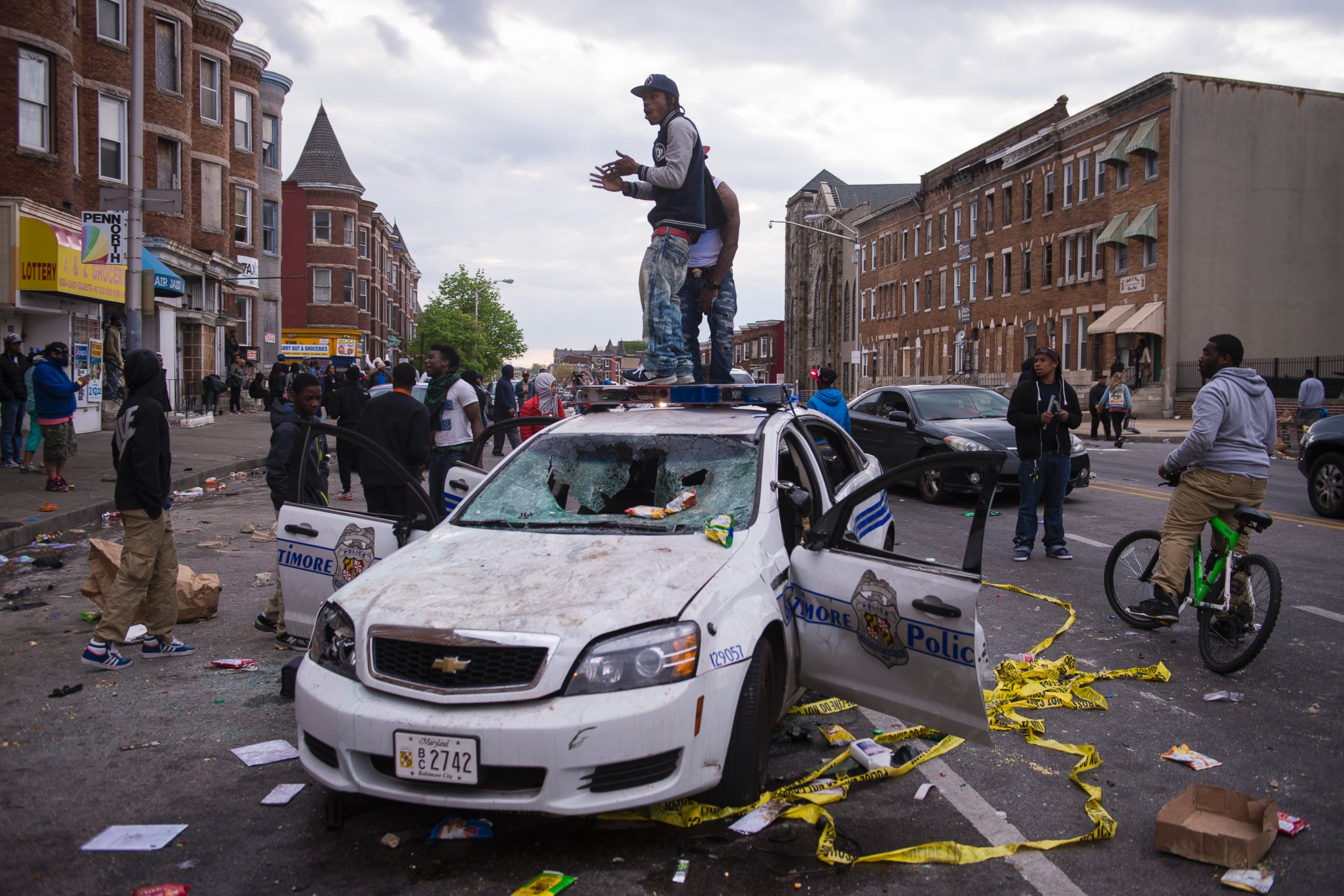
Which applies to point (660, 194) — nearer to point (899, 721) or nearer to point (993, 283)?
point (899, 721)

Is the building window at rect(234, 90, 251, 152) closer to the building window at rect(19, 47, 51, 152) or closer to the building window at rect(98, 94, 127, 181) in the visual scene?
the building window at rect(98, 94, 127, 181)

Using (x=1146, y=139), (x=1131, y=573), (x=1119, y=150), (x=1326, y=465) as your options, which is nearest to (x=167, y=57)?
(x=1326, y=465)

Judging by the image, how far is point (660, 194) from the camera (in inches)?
284

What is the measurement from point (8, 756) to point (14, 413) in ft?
41.5

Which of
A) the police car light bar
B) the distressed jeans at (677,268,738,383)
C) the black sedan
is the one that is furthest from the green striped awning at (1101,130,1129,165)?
the police car light bar

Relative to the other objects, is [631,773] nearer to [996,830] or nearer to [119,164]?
[996,830]

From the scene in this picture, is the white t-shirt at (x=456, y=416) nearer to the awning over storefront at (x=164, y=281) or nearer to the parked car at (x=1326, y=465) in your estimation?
the parked car at (x=1326, y=465)

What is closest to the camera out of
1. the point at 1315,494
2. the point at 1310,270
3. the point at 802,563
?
the point at 802,563

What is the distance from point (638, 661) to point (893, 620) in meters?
1.13

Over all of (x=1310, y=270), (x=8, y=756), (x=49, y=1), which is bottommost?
(x=8, y=756)

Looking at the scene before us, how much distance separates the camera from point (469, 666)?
3.42 meters

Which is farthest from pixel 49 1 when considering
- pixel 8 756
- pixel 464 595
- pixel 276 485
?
pixel 464 595

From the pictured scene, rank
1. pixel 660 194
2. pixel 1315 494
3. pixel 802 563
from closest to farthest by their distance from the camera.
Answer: pixel 802 563, pixel 660 194, pixel 1315 494

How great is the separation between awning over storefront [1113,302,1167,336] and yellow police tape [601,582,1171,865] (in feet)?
104
